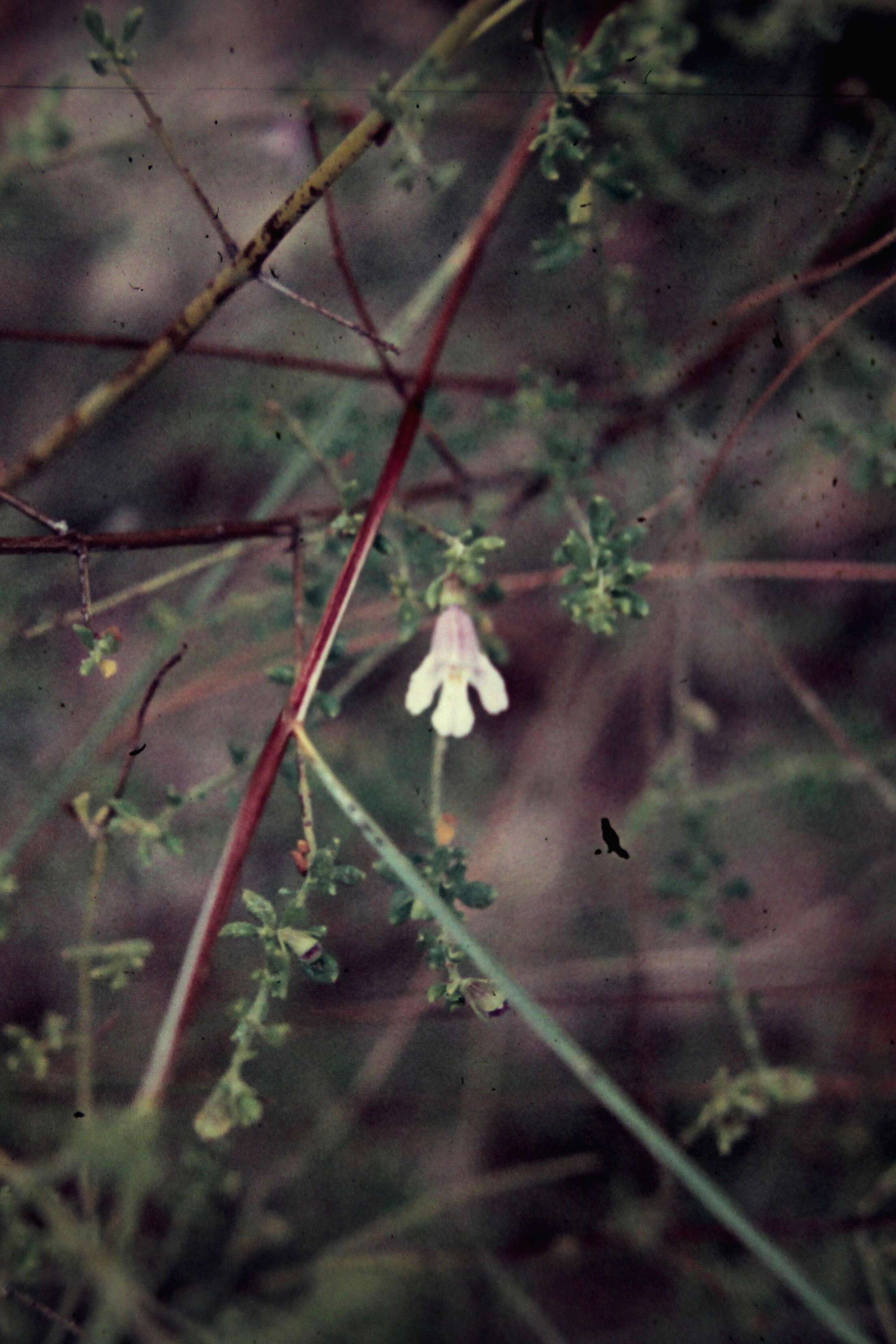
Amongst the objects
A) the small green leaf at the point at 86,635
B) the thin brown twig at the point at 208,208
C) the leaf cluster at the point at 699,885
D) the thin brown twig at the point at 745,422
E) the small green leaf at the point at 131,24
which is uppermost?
the thin brown twig at the point at 745,422

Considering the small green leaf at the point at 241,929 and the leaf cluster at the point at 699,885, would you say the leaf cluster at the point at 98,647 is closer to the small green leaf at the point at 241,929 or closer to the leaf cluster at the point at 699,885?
the small green leaf at the point at 241,929

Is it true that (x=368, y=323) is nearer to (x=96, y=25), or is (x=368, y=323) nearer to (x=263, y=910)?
(x=96, y=25)

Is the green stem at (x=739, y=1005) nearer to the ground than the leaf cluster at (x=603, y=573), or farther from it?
nearer to the ground

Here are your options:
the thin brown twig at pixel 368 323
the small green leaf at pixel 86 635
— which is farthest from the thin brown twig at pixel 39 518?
the thin brown twig at pixel 368 323

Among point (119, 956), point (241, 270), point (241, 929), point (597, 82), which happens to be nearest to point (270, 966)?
point (241, 929)

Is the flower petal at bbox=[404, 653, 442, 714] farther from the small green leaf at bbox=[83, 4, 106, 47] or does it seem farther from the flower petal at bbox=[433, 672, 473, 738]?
the small green leaf at bbox=[83, 4, 106, 47]

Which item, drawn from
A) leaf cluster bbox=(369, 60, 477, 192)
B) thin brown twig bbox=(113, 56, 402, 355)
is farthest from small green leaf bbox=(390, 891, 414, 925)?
leaf cluster bbox=(369, 60, 477, 192)
